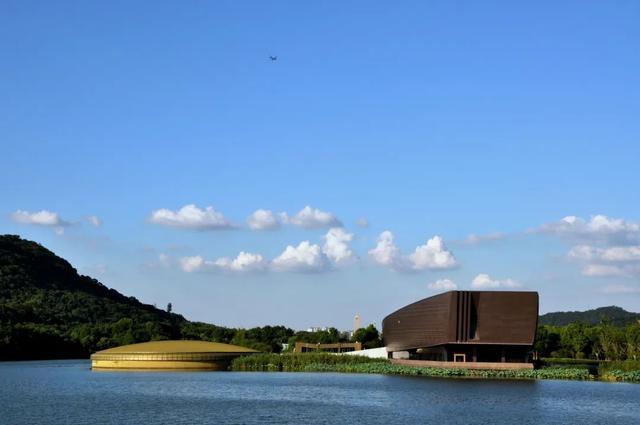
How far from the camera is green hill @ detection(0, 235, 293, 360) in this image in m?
133

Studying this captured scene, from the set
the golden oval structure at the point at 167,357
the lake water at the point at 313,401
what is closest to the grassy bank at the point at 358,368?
the golden oval structure at the point at 167,357

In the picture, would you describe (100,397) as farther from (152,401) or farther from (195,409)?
(195,409)

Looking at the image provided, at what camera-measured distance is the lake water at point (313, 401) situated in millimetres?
42281

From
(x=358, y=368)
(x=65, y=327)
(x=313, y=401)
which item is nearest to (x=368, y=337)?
(x=65, y=327)

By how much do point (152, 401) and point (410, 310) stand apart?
167 ft

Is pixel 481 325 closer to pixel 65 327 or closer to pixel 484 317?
pixel 484 317

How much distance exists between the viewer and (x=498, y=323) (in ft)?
282

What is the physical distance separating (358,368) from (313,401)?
3686 centimetres

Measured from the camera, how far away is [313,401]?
168 ft

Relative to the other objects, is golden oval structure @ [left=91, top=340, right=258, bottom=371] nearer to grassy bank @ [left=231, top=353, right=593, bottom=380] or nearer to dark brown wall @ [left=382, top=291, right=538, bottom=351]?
grassy bank @ [left=231, top=353, right=593, bottom=380]

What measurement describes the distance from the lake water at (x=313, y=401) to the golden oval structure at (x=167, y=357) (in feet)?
62.1

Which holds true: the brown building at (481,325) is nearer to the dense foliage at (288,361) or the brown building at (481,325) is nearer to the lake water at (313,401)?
the dense foliage at (288,361)

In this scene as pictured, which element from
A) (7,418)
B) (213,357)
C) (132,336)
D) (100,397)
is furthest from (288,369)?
(132,336)

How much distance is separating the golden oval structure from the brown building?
2301 cm
